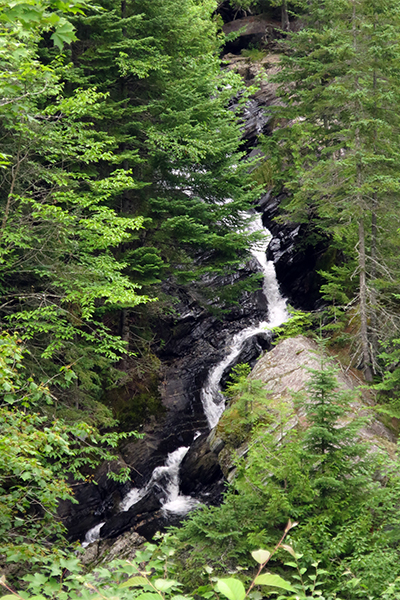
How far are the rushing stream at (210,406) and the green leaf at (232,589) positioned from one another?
6.21m

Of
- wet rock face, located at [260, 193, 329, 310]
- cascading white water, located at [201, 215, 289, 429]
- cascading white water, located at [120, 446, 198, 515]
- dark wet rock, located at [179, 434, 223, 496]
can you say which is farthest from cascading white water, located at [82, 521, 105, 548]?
wet rock face, located at [260, 193, 329, 310]

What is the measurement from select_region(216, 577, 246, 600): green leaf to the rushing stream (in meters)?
6.21

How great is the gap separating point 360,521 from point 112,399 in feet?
30.0

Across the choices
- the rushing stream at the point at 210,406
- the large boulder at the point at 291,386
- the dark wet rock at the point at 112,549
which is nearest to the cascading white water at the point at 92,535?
the rushing stream at the point at 210,406

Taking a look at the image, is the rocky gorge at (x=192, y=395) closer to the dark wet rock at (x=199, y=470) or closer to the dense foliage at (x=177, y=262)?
the dark wet rock at (x=199, y=470)

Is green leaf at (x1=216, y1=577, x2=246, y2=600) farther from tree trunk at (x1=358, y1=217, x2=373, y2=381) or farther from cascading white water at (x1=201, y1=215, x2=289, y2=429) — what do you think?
cascading white water at (x1=201, y1=215, x2=289, y2=429)

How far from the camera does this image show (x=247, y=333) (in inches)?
621

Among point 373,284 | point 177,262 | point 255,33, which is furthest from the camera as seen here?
point 255,33

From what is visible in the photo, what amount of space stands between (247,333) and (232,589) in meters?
14.5

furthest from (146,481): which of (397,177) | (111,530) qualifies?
(397,177)

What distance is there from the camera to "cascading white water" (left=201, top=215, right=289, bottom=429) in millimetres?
13492

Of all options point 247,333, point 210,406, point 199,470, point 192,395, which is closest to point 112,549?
point 199,470

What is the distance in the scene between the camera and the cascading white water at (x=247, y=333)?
13492 millimetres

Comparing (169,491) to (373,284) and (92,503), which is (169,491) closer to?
(92,503)
